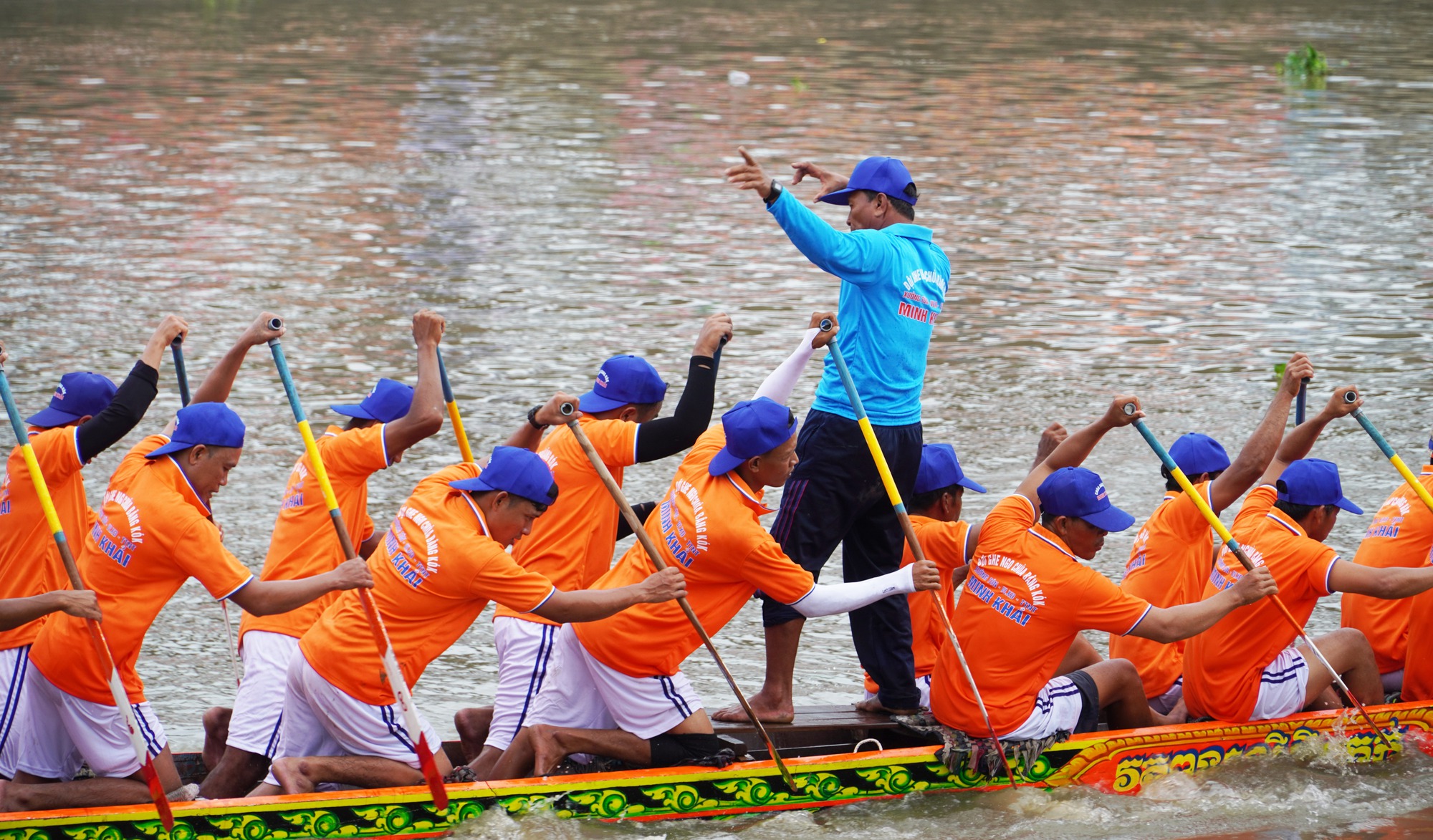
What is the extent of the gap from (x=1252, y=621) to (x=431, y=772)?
404 centimetres

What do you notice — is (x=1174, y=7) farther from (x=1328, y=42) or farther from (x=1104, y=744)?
(x=1104, y=744)

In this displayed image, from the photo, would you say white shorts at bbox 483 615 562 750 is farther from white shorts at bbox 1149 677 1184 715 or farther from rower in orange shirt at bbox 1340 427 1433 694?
rower in orange shirt at bbox 1340 427 1433 694

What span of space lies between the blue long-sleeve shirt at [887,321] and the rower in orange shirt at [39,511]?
10.8 ft

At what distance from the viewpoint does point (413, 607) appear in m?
7.38

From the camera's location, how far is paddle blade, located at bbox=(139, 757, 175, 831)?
6980 millimetres

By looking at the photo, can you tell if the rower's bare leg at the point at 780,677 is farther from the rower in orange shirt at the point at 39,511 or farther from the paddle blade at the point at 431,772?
the rower in orange shirt at the point at 39,511

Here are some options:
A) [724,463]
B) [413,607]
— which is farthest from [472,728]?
[724,463]

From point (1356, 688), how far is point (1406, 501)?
1.05 m

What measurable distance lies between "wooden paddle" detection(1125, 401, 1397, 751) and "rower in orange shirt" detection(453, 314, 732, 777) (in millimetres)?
2113

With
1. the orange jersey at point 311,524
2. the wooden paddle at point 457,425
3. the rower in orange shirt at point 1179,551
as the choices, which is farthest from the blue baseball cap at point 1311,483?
the orange jersey at point 311,524

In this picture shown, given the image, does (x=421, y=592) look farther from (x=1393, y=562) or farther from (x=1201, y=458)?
(x=1393, y=562)

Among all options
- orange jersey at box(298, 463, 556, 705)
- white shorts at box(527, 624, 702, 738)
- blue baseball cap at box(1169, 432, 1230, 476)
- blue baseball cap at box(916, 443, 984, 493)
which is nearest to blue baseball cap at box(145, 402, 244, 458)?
orange jersey at box(298, 463, 556, 705)

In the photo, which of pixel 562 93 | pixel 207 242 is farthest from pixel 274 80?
pixel 207 242

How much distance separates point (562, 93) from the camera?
3384cm
